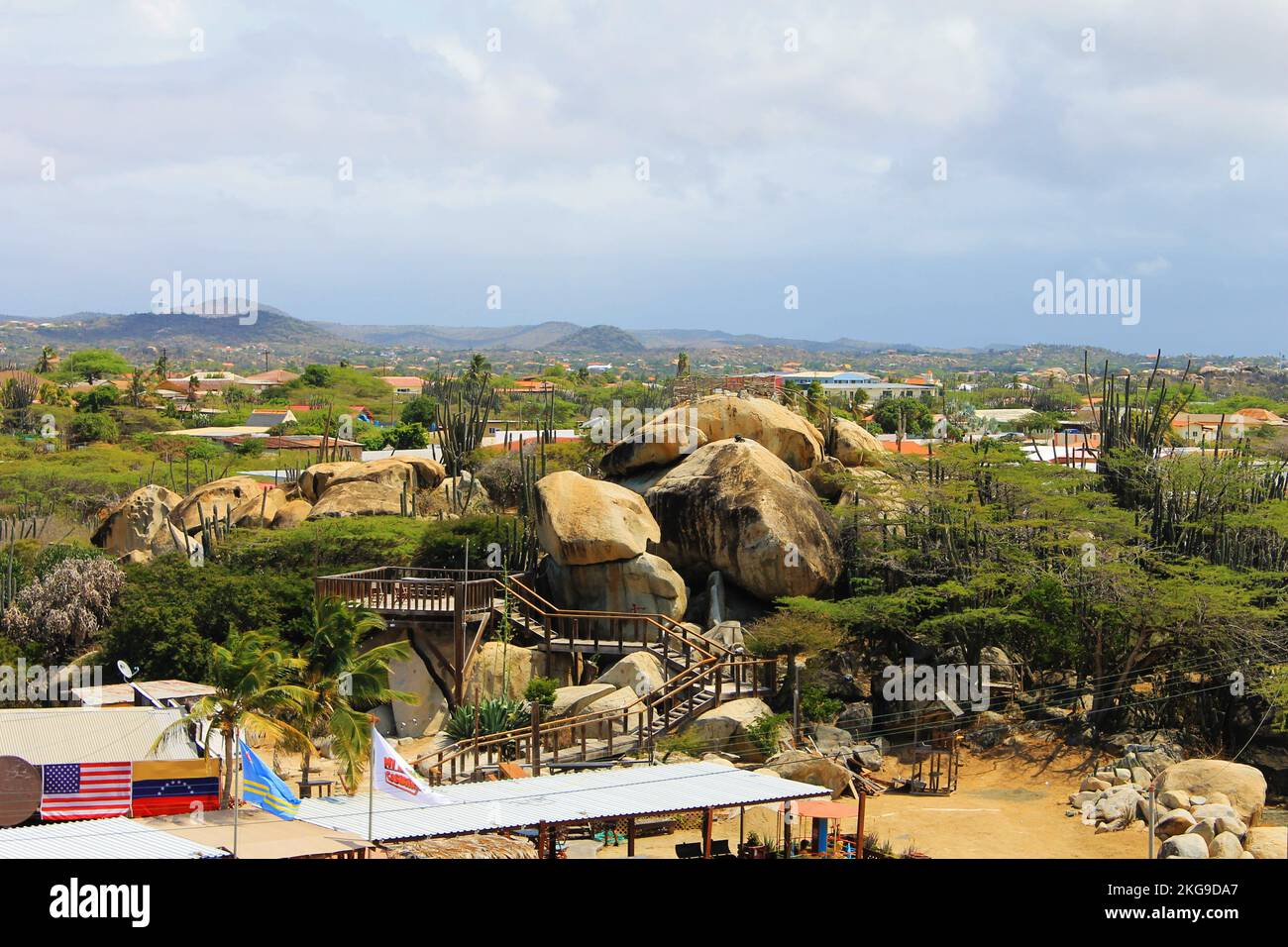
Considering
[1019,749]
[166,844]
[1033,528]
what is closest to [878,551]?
[1033,528]

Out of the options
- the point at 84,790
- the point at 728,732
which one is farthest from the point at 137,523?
the point at 728,732

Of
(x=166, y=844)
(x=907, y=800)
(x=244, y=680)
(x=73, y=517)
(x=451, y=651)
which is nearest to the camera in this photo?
(x=166, y=844)

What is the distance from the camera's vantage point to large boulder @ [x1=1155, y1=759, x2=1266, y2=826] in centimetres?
2194

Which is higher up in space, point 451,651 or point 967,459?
point 967,459

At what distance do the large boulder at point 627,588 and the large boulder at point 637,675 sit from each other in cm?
259

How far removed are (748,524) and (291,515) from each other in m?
15.7

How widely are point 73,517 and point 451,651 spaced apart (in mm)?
30691

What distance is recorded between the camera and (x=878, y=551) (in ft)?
103

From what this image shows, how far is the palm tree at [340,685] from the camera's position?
20.9m

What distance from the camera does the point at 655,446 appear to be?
35.9 meters

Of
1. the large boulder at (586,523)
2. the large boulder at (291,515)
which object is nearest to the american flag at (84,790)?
the large boulder at (586,523)

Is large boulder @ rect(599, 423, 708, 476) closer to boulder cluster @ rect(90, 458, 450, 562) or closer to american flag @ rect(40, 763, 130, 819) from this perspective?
boulder cluster @ rect(90, 458, 450, 562)

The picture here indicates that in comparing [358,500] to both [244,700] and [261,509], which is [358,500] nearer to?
[261,509]
